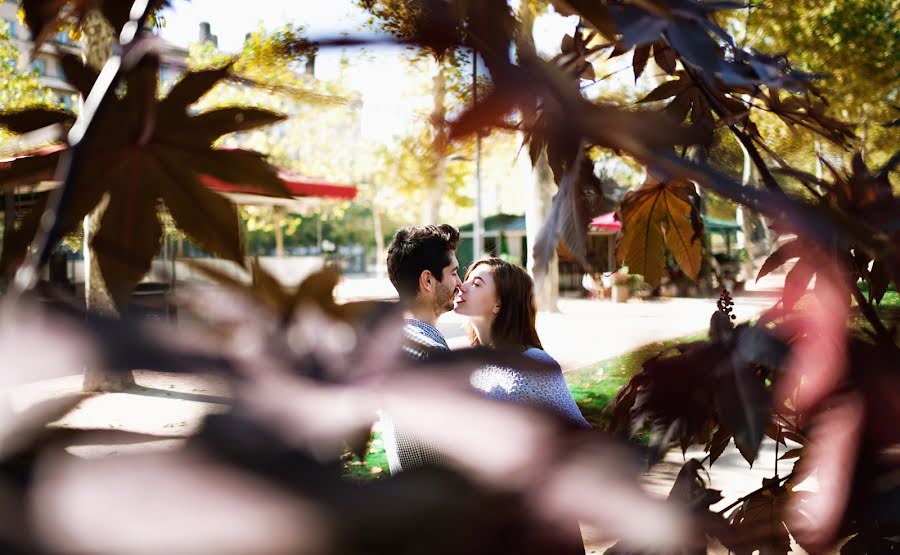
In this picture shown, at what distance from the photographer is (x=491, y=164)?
1.41 feet

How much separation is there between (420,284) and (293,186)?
188 mm

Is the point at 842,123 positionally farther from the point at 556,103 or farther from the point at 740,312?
the point at 556,103

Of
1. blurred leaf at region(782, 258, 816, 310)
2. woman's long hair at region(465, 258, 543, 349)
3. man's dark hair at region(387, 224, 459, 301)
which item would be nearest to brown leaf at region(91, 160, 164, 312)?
blurred leaf at region(782, 258, 816, 310)

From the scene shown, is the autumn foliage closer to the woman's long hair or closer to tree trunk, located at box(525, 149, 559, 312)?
tree trunk, located at box(525, 149, 559, 312)

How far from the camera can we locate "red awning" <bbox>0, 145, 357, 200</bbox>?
15.7 inches

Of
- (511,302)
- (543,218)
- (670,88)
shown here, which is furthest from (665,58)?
(511,302)

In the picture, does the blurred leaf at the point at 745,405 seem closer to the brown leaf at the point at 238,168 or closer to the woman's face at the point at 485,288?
the brown leaf at the point at 238,168

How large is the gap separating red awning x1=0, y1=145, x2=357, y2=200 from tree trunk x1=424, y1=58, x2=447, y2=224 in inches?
2.0

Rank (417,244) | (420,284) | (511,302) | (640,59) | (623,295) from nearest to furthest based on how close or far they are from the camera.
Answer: (420,284), (640,59), (417,244), (511,302), (623,295)

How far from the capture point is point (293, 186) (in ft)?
1.38

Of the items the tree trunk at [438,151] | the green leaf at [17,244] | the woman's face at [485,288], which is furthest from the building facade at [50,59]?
the woman's face at [485,288]

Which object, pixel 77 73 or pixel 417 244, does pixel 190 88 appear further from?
pixel 417 244

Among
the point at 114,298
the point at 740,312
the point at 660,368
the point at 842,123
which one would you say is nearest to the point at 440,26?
the point at 114,298

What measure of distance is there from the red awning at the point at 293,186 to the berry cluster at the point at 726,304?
325mm
